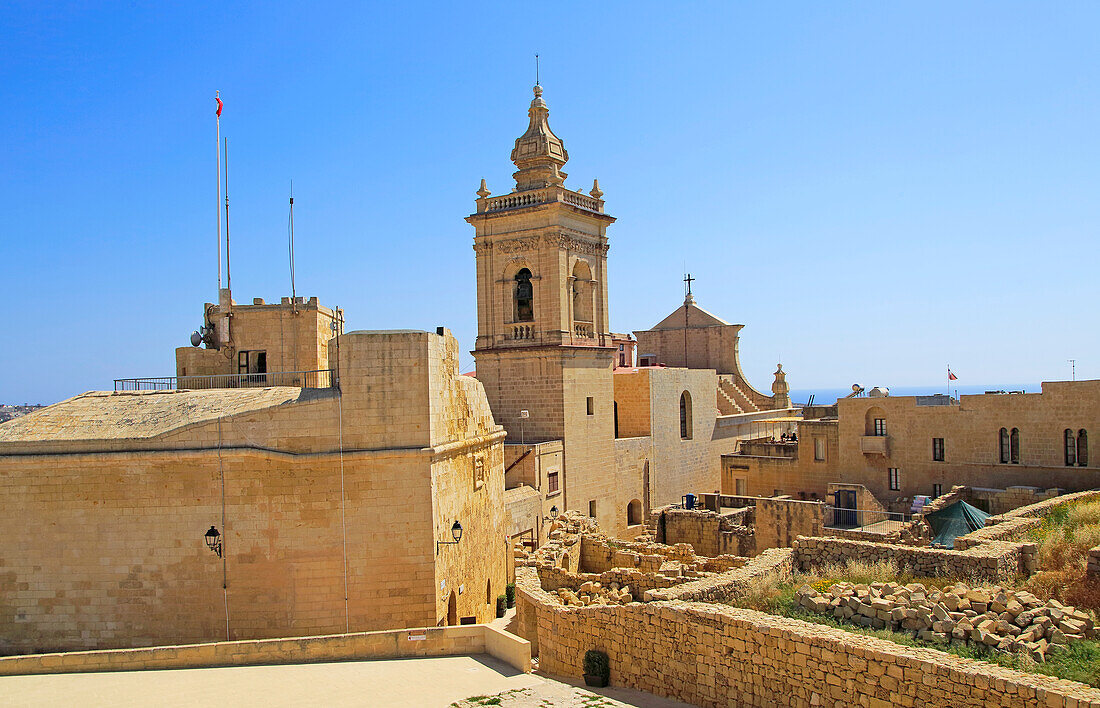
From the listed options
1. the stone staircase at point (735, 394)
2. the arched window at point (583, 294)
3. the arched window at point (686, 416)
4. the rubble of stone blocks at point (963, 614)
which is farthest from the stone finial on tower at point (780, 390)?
the rubble of stone blocks at point (963, 614)

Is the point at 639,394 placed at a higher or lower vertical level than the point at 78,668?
higher

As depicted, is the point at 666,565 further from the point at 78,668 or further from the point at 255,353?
the point at 255,353

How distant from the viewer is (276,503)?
14.6 m

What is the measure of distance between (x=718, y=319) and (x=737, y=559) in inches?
1076

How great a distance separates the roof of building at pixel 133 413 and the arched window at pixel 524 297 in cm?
1387

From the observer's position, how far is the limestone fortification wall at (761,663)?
8250 millimetres

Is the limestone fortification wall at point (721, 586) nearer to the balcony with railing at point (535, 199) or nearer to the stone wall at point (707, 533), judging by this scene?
the stone wall at point (707, 533)

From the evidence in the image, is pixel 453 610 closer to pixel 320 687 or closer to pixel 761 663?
pixel 320 687

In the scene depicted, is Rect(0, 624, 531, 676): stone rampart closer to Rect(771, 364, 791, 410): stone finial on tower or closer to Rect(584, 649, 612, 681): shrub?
Rect(584, 649, 612, 681): shrub

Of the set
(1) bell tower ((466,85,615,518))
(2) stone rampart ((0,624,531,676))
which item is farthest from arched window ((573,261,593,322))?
(2) stone rampart ((0,624,531,676))

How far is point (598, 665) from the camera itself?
1209 cm

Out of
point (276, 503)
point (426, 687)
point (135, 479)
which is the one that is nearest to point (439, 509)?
point (276, 503)

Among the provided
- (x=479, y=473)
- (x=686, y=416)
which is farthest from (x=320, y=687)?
(x=686, y=416)

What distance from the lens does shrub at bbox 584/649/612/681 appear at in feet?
39.5
